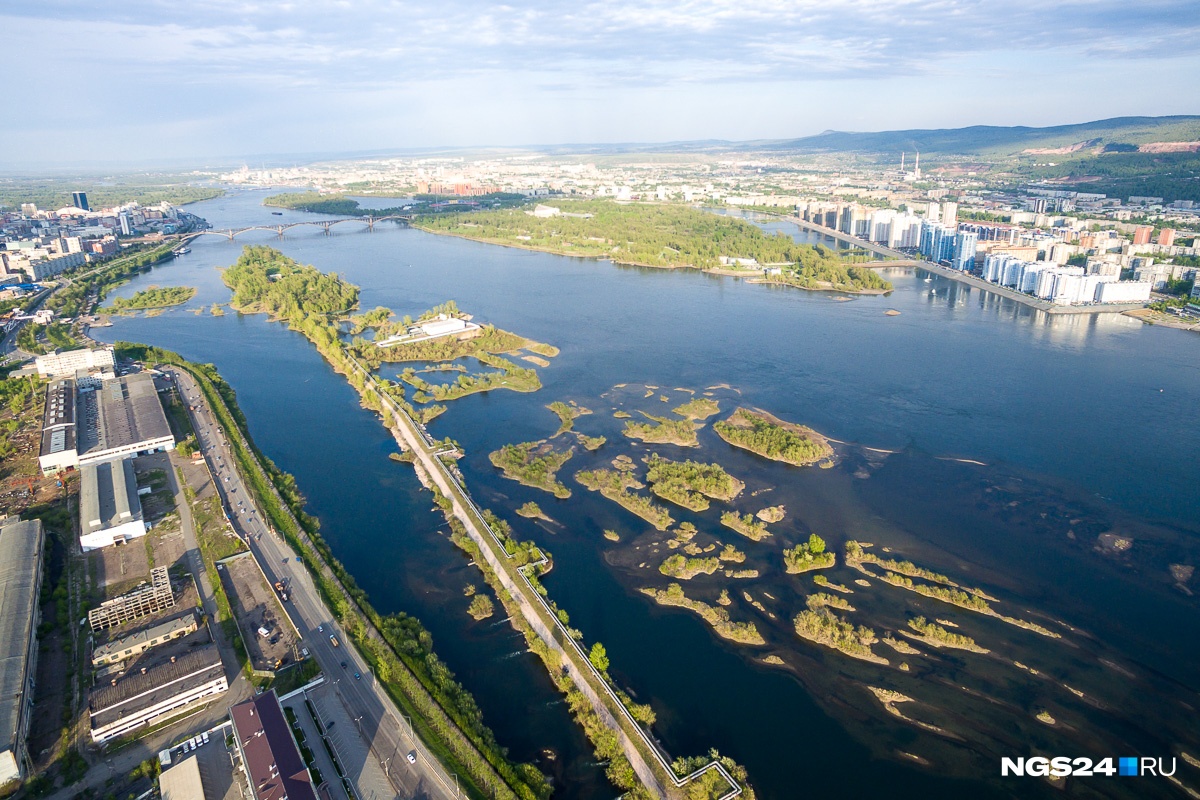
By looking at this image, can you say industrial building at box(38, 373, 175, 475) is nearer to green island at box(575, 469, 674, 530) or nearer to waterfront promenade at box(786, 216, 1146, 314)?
green island at box(575, 469, 674, 530)

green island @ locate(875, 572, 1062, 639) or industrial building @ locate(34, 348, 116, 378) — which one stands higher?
industrial building @ locate(34, 348, 116, 378)

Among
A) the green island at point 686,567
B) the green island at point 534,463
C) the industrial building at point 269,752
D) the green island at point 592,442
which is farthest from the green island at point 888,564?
the industrial building at point 269,752

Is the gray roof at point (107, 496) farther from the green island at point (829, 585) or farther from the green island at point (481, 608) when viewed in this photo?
the green island at point (829, 585)

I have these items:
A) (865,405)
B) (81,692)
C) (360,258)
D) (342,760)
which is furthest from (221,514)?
(360,258)

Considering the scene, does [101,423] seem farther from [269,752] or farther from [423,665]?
[269,752]

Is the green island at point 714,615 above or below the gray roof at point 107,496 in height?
below

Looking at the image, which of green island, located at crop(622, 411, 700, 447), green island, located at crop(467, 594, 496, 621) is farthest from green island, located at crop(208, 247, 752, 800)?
green island, located at crop(622, 411, 700, 447)
